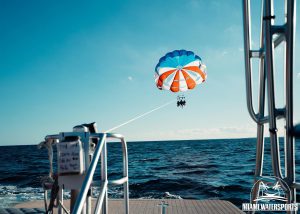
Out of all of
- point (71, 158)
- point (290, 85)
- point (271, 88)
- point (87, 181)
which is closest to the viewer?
point (290, 85)

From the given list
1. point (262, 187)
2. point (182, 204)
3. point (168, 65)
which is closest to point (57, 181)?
point (262, 187)

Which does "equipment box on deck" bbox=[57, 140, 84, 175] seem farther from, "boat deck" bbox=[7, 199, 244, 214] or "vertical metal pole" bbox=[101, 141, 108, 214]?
"boat deck" bbox=[7, 199, 244, 214]

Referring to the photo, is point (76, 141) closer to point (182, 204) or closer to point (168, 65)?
point (182, 204)

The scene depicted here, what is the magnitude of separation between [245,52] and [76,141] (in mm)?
1561

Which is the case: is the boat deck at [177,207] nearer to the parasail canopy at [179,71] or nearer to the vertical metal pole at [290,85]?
the vertical metal pole at [290,85]

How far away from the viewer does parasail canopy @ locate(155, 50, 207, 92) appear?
1182 centimetres

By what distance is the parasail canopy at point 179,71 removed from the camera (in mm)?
11820

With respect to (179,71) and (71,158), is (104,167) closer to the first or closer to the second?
(71,158)

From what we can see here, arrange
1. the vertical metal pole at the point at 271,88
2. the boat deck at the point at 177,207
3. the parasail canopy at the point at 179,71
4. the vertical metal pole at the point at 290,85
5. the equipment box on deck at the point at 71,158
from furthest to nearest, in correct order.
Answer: the parasail canopy at the point at 179,71 < the boat deck at the point at 177,207 < the equipment box on deck at the point at 71,158 < the vertical metal pole at the point at 271,88 < the vertical metal pole at the point at 290,85

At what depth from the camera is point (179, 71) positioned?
41.2 feet

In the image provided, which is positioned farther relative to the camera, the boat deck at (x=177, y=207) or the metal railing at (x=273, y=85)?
the boat deck at (x=177, y=207)

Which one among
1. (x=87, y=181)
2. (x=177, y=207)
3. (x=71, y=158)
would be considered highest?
(x=71, y=158)

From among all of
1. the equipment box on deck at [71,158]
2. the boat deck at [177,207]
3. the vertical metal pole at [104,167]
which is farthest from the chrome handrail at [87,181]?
the boat deck at [177,207]

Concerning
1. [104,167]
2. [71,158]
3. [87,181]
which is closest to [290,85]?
[87,181]
